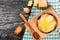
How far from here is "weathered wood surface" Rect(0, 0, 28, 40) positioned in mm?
893

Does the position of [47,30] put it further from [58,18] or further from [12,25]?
[12,25]

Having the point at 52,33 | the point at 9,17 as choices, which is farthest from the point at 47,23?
the point at 9,17

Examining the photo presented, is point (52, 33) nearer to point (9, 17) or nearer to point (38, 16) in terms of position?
point (38, 16)

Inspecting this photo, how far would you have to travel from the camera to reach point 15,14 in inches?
36.6

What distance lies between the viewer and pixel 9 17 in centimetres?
92

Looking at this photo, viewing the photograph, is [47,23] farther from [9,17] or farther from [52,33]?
[9,17]

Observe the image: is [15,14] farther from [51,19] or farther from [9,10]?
[51,19]

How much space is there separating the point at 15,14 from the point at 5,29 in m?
0.08

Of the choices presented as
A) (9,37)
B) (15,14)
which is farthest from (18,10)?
(9,37)

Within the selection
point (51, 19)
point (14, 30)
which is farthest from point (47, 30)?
point (14, 30)

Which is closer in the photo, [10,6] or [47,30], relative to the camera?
[47,30]

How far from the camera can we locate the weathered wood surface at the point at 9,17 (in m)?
0.89

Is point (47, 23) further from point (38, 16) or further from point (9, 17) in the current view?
point (9, 17)

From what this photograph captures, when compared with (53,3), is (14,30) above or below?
below
